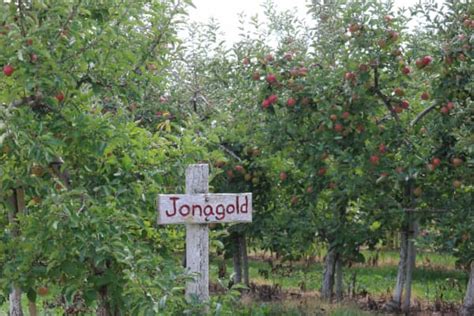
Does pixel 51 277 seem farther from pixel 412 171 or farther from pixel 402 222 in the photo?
pixel 402 222

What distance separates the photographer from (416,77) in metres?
7.34

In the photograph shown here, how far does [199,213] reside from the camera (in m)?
4.13

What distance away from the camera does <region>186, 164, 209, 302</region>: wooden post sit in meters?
4.18

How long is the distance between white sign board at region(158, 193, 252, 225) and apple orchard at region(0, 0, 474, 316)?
0.04 feet

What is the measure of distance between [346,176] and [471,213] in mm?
1091

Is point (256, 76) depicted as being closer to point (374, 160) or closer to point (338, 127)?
point (338, 127)

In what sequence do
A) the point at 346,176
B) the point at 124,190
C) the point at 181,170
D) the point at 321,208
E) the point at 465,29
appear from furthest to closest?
the point at 321,208 → the point at 346,176 → the point at 465,29 → the point at 181,170 → the point at 124,190

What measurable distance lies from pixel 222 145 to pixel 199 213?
414 centimetres

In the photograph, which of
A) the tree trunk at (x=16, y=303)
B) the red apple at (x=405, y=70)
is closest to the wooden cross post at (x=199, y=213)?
the tree trunk at (x=16, y=303)

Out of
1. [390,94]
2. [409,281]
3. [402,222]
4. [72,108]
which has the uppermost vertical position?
[390,94]

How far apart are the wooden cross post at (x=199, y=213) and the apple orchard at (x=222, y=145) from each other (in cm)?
2

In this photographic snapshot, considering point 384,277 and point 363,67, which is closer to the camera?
point 363,67

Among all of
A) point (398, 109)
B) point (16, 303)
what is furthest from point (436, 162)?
point (16, 303)

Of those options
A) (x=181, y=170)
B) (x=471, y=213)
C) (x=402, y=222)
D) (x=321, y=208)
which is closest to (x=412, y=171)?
(x=471, y=213)
